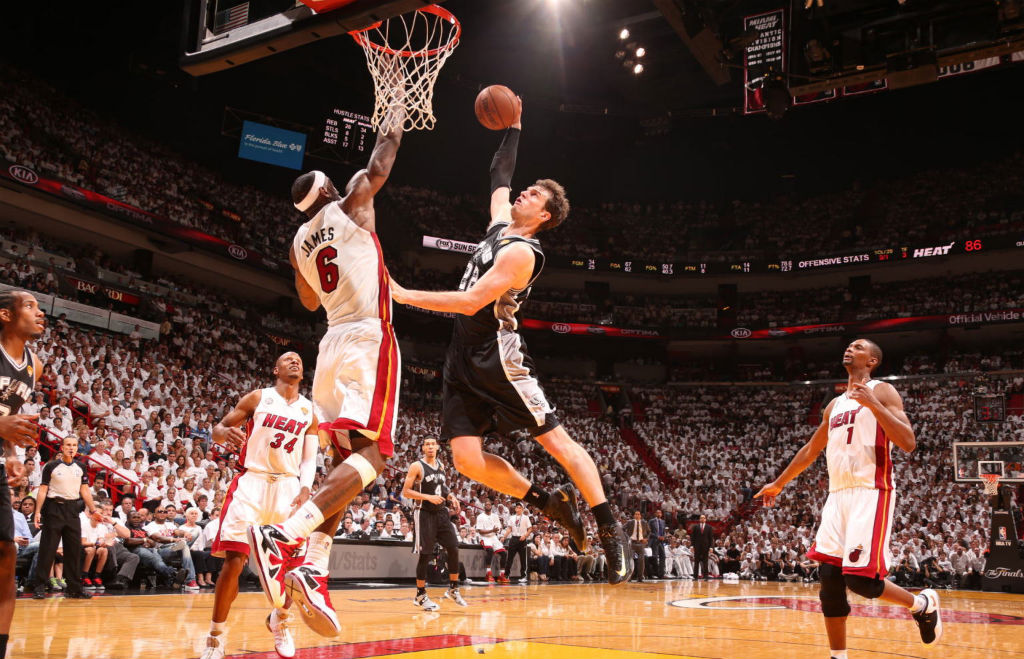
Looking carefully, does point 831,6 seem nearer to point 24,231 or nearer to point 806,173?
point 24,231

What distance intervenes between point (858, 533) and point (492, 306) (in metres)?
2.62

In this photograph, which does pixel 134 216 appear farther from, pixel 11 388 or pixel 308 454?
pixel 11 388

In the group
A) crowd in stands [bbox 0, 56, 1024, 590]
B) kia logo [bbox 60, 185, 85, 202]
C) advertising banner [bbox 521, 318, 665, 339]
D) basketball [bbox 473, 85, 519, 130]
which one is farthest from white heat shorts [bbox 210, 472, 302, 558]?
advertising banner [bbox 521, 318, 665, 339]

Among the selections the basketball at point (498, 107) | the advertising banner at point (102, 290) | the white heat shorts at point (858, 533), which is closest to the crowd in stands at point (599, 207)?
the advertising banner at point (102, 290)

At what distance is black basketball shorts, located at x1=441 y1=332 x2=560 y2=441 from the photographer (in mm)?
4770

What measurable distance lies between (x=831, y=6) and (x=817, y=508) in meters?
17.7

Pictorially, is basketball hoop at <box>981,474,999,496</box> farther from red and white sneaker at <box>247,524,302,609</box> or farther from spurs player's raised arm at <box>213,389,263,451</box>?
red and white sneaker at <box>247,524,302,609</box>

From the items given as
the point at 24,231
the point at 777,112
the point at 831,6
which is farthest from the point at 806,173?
the point at 24,231

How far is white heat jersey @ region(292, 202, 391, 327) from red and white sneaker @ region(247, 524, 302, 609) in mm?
1214

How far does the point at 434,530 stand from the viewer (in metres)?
10.3

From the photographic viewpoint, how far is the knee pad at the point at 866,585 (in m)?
4.89

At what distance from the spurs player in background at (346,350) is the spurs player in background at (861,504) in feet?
9.04

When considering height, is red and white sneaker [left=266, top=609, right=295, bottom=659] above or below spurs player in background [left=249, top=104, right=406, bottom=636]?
below

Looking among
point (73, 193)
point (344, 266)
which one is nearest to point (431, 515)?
point (344, 266)
